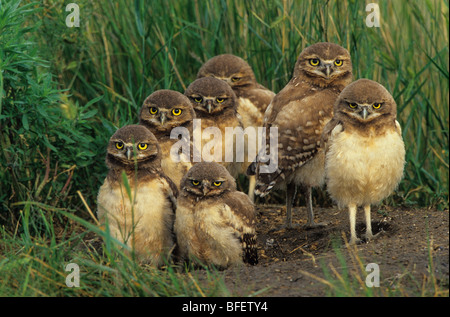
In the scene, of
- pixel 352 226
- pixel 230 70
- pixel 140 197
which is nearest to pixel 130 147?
pixel 140 197

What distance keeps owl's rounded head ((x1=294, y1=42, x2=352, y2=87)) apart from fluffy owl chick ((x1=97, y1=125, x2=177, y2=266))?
1.84 metres

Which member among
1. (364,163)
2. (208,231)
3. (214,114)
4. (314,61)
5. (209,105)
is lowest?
(208,231)

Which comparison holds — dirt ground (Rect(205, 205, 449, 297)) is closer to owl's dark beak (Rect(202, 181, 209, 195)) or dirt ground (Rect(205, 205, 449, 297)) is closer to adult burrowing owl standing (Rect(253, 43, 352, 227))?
adult burrowing owl standing (Rect(253, 43, 352, 227))

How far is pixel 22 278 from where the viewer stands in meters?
4.37

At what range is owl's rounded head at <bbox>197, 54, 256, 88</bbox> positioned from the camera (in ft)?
23.7

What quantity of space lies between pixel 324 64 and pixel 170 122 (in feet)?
5.12

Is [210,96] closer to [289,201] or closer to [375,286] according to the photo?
[289,201]

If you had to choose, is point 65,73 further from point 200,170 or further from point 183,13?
point 200,170

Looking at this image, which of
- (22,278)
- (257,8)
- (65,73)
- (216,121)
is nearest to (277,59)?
(257,8)

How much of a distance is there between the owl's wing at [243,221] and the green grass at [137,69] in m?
0.61

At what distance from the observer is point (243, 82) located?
290 inches

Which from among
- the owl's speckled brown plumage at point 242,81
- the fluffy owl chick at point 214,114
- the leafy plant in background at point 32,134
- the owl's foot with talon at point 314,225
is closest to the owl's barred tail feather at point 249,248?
the owl's foot with talon at point 314,225

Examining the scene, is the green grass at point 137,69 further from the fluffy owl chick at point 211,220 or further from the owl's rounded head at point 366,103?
the owl's rounded head at point 366,103
